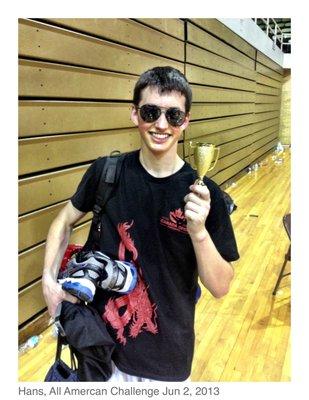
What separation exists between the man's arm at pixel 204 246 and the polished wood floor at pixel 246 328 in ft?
3.74

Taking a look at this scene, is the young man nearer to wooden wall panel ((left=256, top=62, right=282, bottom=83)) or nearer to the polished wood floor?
the polished wood floor

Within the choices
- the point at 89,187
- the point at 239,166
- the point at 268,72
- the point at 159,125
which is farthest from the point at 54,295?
the point at 268,72

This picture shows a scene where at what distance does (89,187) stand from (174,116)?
362mm

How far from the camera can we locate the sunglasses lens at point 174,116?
109cm

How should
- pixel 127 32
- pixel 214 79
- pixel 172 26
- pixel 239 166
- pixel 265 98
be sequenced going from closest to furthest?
pixel 127 32 → pixel 172 26 → pixel 214 79 → pixel 239 166 → pixel 265 98

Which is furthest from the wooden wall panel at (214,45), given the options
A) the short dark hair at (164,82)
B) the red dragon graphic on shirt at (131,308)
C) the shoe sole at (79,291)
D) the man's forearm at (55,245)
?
the shoe sole at (79,291)

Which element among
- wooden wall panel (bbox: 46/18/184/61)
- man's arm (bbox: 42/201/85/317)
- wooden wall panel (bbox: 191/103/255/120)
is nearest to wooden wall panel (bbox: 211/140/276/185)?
wooden wall panel (bbox: 191/103/255/120)

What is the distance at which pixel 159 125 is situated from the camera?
1.08 m

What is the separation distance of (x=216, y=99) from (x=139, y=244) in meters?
4.32

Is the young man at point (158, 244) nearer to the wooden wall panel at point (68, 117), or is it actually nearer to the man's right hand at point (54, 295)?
the man's right hand at point (54, 295)

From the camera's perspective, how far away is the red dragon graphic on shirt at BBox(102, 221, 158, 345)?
1172 millimetres

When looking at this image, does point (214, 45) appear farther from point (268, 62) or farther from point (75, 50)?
point (268, 62)

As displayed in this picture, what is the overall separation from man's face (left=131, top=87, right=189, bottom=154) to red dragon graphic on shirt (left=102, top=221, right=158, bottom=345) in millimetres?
247
